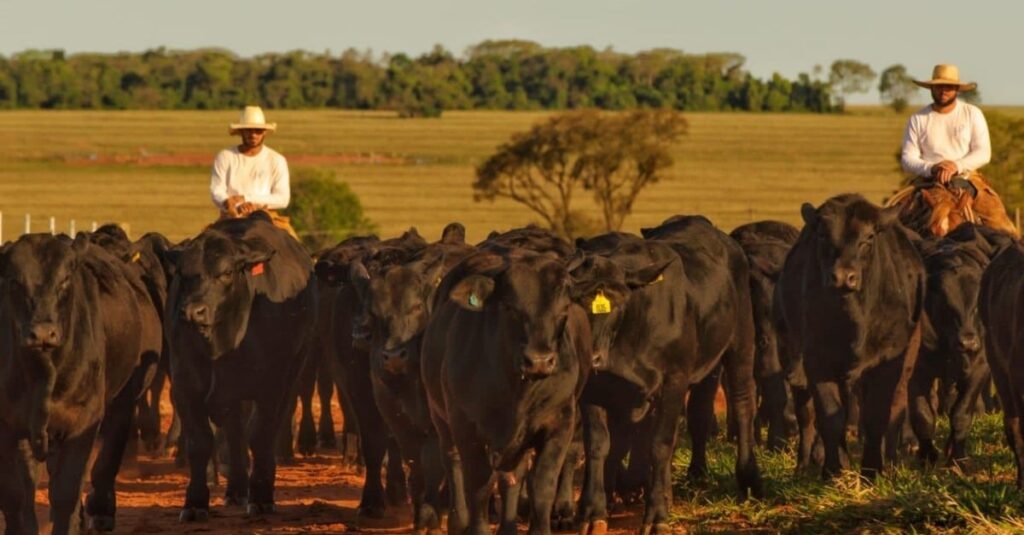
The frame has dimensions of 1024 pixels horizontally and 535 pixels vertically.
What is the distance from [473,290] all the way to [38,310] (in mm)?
2485

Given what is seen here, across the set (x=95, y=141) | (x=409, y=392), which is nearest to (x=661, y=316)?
(x=409, y=392)

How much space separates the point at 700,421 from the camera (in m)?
14.2

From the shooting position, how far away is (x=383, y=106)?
443 ft

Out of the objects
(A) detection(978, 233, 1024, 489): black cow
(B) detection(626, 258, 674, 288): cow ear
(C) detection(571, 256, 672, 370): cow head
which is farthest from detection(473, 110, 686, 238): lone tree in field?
(B) detection(626, 258, 674, 288): cow ear

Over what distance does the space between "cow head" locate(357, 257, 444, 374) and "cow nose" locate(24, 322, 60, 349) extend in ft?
6.72

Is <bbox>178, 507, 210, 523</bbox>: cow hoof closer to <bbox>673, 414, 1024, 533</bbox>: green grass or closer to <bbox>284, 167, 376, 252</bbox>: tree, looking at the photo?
<bbox>673, 414, 1024, 533</bbox>: green grass

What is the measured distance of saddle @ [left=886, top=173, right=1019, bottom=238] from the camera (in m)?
17.4

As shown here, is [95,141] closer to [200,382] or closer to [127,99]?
[127,99]

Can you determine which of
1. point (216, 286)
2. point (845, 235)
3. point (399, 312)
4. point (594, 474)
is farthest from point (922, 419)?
point (216, 286)

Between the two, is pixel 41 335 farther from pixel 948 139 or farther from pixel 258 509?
pixel 948 139

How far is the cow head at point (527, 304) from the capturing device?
34.5 ft

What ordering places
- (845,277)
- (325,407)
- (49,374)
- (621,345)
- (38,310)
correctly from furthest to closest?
(325,407), (845,277), (621,345), (49,374), (38,310)

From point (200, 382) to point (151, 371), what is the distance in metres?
0.46

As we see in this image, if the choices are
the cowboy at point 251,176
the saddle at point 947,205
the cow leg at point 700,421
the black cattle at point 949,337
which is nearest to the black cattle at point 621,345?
the cow leg at point 700,421
